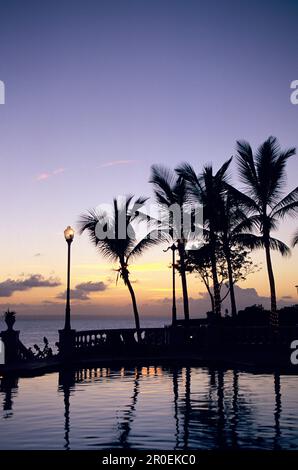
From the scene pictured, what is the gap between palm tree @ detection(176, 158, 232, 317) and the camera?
3189 centimetres

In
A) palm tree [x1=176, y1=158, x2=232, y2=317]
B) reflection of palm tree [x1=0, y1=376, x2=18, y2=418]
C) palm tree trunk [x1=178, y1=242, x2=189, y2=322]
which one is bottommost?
reflection of palm tree [x1=0, y1=376, x2=18, y2=418]

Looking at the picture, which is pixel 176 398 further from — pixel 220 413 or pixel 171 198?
pixel 171 198

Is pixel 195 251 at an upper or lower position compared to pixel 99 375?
upper

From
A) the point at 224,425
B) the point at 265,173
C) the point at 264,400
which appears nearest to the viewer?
the point at 224,425

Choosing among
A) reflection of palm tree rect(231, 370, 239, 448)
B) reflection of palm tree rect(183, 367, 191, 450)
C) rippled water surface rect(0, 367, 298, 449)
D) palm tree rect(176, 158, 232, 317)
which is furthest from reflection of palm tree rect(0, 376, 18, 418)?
palm tree rect(176, 158, 232, 317)

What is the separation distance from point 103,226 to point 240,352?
13.2 m

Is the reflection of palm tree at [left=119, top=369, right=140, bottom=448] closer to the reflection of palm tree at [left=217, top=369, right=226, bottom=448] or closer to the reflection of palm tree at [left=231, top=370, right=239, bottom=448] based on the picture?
the reflection of palm tree at [left=217, top=369, right=226, bottom=448]

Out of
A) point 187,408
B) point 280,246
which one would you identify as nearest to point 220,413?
point 187,408

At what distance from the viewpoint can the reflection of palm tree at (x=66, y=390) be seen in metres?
11.2

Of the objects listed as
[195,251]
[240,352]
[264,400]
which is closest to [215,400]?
[264,400]

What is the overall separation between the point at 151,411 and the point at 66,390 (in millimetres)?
4722

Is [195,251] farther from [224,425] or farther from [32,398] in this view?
[224,425]
